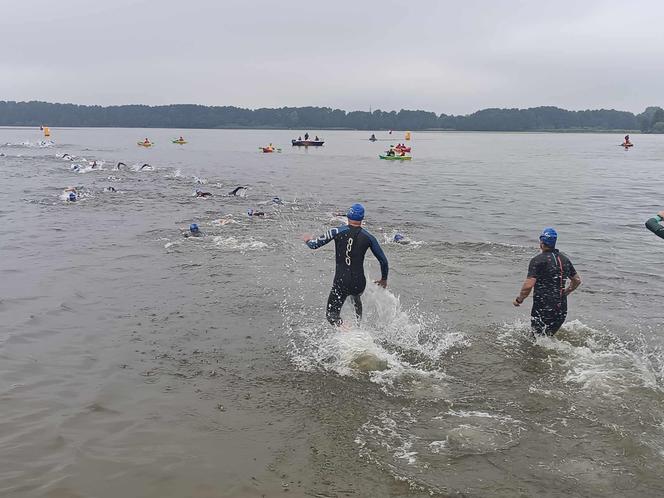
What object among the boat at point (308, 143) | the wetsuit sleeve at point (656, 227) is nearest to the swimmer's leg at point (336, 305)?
the wetsuit sleeve at point (656, 227)

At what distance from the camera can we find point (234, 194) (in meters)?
26.1

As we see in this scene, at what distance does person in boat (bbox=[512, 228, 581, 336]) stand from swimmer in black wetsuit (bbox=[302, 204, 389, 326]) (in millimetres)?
2158

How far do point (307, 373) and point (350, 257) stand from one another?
1.87 m

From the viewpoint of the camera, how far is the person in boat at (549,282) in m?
7.94

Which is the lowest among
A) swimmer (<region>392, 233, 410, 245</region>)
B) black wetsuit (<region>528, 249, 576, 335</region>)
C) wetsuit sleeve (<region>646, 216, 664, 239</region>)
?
swimmer (<region>392, 233, 410, 245</region>)

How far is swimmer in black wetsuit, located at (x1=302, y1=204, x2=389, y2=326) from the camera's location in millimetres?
8000

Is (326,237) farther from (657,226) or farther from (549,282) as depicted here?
(657,226)

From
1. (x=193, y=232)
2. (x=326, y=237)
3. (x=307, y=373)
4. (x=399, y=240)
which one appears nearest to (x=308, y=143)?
(x=193, y=232)

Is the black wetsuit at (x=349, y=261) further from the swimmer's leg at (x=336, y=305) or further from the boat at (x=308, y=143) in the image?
the boat at (x=308, y=143)

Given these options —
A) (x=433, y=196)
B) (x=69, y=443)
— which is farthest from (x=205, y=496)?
(x=433, y=196)

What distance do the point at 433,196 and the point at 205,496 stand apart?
24038 mm

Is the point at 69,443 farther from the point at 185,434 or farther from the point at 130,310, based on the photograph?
the point at 130,310

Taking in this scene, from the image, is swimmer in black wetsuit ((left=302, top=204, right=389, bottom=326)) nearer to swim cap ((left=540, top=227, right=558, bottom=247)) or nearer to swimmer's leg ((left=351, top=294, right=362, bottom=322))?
swimmer's leg ((left=351, top=294, right=362, bottom=322))

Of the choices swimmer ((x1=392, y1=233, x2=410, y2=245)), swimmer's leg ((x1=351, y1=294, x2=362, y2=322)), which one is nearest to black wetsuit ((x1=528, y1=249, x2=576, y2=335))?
swimmer's leg ((x1=351, y1=294, x2=362, y2=322))
